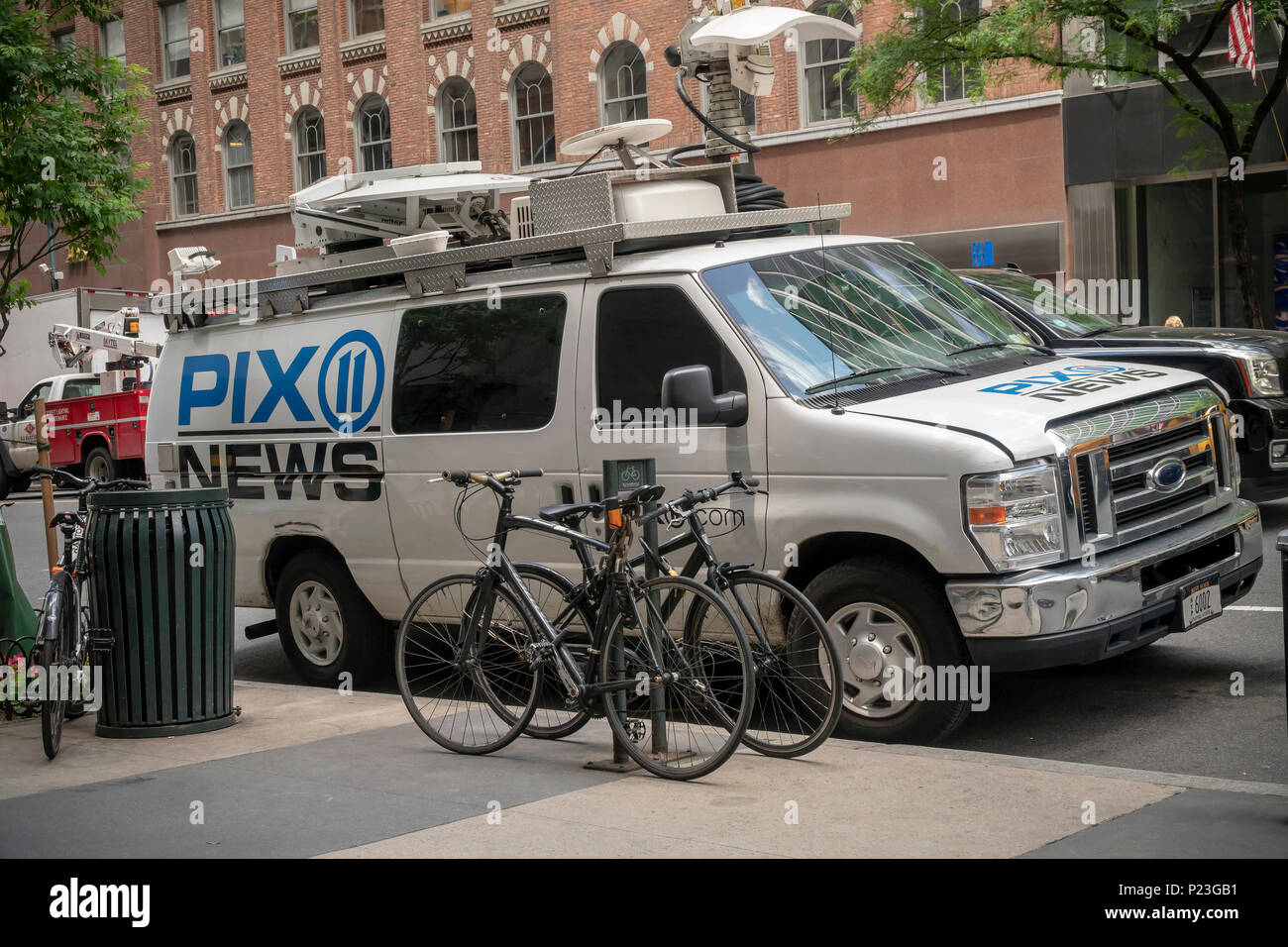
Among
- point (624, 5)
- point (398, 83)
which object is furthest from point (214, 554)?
point (398, 83)

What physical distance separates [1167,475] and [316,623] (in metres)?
4.93

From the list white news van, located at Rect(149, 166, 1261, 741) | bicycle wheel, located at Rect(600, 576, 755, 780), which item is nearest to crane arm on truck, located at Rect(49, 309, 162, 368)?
white news van, located at Rect(149, 166, 1261, 741)

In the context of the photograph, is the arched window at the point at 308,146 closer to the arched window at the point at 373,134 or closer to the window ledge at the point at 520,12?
the arched window at the point at 373,134

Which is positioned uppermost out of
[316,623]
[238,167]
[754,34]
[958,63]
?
[238,167]

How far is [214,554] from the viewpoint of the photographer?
7.14 m

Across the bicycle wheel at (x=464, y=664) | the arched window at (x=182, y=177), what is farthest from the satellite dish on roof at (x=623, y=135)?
the arched window at (x=182, y=177)

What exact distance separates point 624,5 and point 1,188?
12961 millimetres

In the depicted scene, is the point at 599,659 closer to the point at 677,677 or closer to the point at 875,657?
the point at 677,677

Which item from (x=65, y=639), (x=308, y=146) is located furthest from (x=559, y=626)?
(x=308, y=146)

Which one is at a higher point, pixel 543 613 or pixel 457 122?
pixel 457 122

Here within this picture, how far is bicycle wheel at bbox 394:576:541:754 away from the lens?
6633 millimetres

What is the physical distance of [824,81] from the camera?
26.2 m
